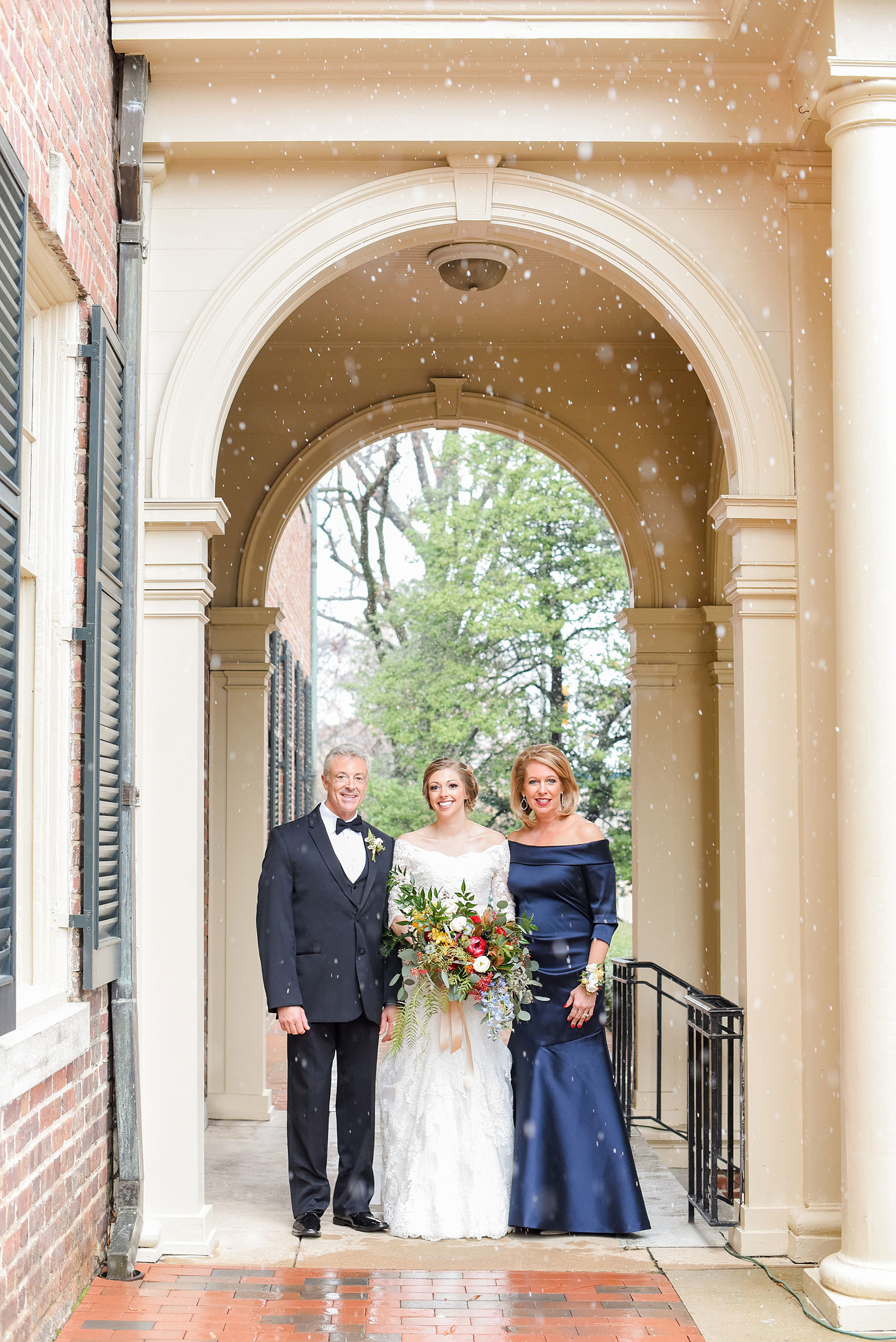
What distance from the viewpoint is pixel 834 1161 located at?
16.0 ft

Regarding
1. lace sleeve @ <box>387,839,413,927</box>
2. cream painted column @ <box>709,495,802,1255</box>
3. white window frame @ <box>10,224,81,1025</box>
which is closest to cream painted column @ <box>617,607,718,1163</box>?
lace sleeve @ <box>387,839,413,927</box>

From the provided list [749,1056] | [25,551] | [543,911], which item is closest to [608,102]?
[25,551]

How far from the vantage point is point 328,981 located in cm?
527

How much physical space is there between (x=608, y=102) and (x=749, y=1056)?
377cm

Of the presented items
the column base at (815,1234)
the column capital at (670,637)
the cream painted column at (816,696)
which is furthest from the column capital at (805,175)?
the column base at (815,1234)

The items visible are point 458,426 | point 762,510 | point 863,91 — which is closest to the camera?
point 863,91

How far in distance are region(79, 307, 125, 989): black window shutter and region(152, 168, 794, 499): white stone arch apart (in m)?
0.38

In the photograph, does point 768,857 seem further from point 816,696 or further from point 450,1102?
point 450,1102

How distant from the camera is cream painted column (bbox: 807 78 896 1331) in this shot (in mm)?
4285

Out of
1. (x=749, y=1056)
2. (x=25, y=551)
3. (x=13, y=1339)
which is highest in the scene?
(x=25, y=551)

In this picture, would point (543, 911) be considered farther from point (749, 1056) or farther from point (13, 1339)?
point (13, 1339)

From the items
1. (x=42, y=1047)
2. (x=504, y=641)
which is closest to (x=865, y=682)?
(x=42, y=1047)

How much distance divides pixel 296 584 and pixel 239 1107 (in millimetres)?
9321

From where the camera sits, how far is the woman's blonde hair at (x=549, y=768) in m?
5.54
